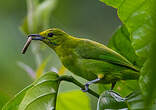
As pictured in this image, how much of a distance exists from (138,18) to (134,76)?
79 cm

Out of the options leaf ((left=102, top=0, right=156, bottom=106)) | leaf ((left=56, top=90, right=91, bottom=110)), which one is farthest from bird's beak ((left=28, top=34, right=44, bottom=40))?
leaf ((left=102, top=0, right=156, bottom=106))

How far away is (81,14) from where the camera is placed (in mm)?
8844

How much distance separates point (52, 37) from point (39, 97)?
1346 millimetres

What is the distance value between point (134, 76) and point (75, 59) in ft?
2.38

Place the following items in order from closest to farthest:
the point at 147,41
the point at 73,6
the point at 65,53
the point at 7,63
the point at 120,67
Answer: the point at 147,41
the point at 120,67
the point at 65,53
the point at 7,63
the point at 73,6

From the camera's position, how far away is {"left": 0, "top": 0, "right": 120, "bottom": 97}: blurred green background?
6320mm

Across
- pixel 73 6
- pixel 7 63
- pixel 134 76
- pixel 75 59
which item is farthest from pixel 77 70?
pixel 73 6

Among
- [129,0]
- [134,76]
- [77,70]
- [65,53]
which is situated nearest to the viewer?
[129,0]

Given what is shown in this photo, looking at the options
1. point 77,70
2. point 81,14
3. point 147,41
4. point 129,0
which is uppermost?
point 129,0

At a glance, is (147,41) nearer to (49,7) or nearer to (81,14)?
(49,7)

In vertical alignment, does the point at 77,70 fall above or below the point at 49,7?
below

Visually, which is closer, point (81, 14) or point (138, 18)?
point (138, 18)

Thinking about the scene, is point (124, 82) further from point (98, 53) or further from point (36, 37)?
point (36, 37)

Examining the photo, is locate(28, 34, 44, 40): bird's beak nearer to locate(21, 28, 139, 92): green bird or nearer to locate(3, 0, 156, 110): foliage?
locate(21, 28, 139, 92): green bird
